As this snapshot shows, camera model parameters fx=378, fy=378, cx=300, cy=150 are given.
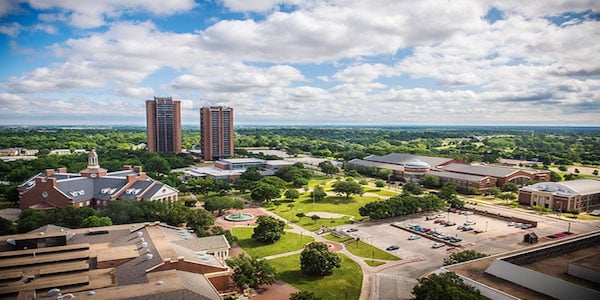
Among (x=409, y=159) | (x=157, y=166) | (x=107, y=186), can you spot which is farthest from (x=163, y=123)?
(x=409, y=159)

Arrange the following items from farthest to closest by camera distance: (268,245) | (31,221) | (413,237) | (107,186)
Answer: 1. (107,186)
2. (413,237)
3. (268,245)
4. (31,221)

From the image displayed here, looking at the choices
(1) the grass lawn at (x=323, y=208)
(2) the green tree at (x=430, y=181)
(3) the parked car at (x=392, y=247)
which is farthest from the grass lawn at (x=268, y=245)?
(2) the green tree at (x=430, y=181)

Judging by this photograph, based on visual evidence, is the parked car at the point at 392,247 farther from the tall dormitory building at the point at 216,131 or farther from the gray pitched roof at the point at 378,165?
the tall dormitory building at the point at 216,131

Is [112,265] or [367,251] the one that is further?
[367,251]

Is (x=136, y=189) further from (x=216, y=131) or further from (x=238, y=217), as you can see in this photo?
(x=216, y=131)

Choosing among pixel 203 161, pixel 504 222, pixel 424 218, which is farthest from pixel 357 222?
pixel 203 161

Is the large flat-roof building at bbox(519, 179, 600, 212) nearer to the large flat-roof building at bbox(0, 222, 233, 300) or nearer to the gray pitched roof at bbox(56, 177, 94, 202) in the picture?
the large flat-roof building at bbox(0, 222, 233, 300)

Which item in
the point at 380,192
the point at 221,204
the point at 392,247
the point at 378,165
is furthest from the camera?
the point at 378,165
